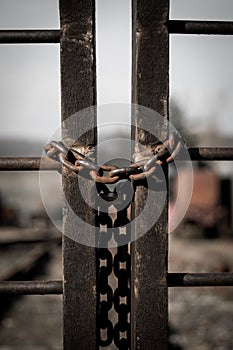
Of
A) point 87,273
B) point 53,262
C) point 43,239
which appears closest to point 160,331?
point 87,273

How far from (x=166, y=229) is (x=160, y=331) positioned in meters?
0.25

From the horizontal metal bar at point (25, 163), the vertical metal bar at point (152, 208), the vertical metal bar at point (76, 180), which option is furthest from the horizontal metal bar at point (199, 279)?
the horizontal metal bar at point (25, 163)

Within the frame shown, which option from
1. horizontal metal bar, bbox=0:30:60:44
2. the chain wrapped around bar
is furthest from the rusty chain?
horizontal metal bar, bbox=0:30:60:44

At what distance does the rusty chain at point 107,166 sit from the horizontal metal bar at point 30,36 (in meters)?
0.25

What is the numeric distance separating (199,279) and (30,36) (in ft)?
2.28

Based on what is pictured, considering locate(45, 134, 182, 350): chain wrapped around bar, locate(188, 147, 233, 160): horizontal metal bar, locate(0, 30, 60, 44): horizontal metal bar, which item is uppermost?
locate(0, 30, 60, 44): horizontal metal bar

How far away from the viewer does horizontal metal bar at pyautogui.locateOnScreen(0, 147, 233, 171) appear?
1.29m

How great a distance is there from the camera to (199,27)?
133 cm

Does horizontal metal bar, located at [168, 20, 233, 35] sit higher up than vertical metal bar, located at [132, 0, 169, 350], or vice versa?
horizontal metal bar, located at [168, 20, 233, 35]

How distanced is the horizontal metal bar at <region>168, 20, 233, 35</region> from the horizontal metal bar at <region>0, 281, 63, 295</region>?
0.66m

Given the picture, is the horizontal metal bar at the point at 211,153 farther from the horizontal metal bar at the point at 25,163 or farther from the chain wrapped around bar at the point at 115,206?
the horizontal metal bar at the point at 25,163

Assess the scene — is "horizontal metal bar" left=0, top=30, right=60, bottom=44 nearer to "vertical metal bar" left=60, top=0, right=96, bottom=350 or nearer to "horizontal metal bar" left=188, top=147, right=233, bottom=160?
"vertical metal bar" left=60, top=0, right=96, bottom=350

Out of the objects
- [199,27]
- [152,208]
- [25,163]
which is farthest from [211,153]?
[25,163]

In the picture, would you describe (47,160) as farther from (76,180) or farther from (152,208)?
(152,208)
